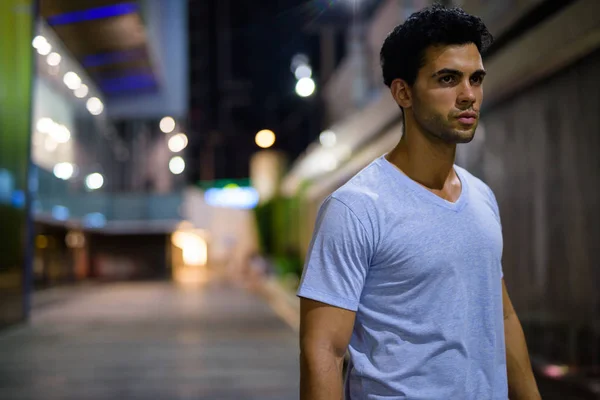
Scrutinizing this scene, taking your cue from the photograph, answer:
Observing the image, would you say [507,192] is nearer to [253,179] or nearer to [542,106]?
[542,106]

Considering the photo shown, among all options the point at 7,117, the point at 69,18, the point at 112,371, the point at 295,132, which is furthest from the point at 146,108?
the point at 112,371

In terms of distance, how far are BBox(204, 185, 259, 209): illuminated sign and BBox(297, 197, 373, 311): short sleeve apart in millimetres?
55236

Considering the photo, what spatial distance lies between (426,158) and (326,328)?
0.53 m

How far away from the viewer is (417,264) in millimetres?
1896

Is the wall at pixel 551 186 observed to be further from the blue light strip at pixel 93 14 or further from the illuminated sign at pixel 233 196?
the illuminated sign at pixel 233 196

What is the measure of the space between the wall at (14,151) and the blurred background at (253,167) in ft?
0.17

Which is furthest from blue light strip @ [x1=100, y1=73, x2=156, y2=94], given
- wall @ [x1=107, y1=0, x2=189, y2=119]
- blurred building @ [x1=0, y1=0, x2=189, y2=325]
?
wall @ [x1=107, y1=0, x2=189, y2=119]

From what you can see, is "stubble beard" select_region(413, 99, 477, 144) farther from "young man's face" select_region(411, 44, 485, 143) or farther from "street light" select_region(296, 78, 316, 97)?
"street light" select_region(296, 78, 316, 97)

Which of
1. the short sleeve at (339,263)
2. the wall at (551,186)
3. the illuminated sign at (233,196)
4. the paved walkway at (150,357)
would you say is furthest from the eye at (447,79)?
the illuminated sign at (233,196)

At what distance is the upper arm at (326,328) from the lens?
187cm

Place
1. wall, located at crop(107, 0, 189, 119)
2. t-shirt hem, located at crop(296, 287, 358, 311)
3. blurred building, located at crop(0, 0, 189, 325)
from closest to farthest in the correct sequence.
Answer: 1. t-shirt hem, located at crop(296, 287, 358, 311)
2. blurred building, located at crop(0, 0, 189, 325)
3. wall, located at crop(107, 0, 189, 119)

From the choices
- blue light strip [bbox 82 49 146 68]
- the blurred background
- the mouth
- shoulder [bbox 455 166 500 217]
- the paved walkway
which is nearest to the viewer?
the mouth

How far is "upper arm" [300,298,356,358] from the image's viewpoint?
6.13 ft

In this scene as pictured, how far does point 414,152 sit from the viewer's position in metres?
→ 2.05
